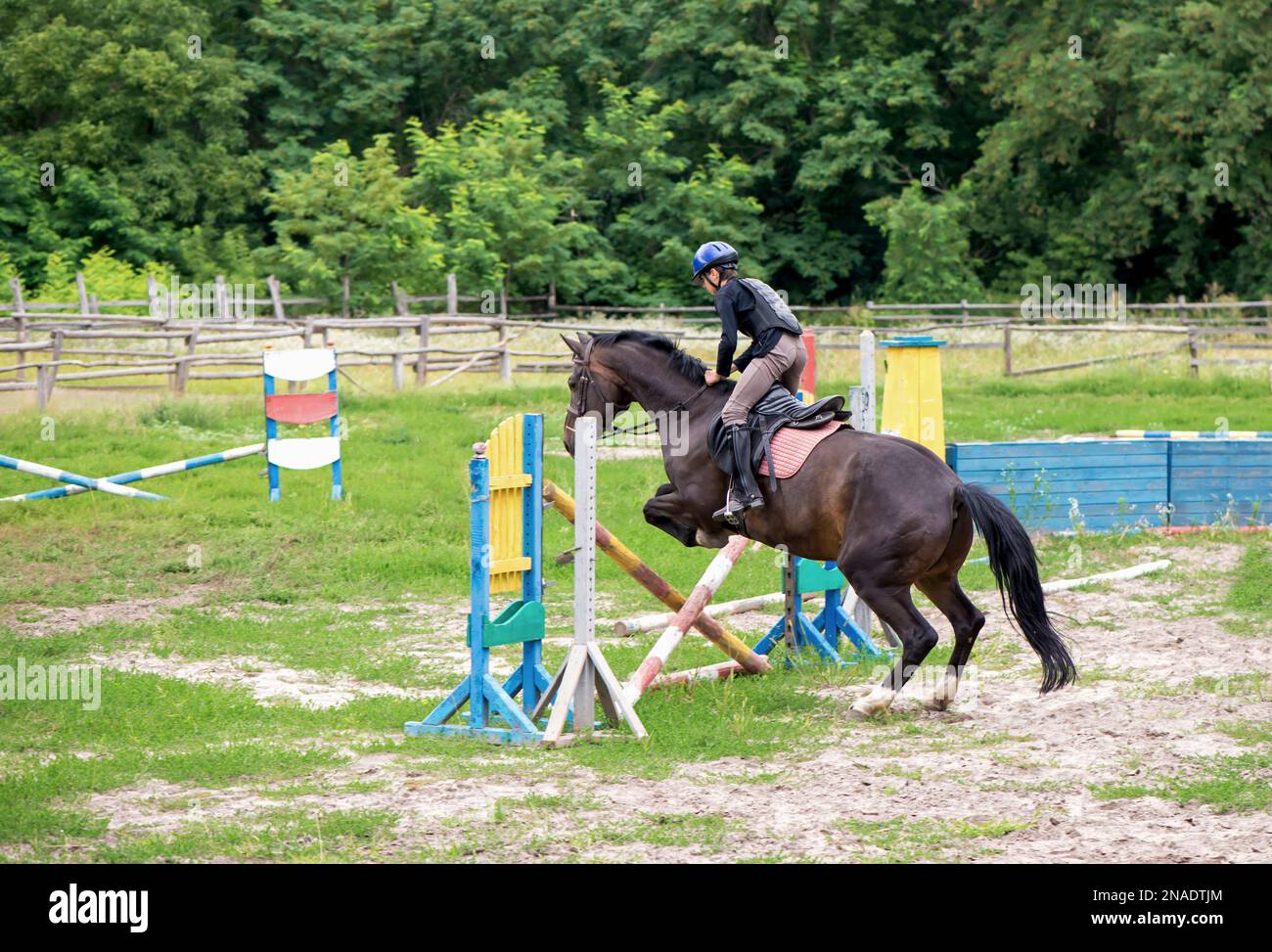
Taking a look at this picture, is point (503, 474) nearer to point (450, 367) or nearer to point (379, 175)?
point (450, 367)

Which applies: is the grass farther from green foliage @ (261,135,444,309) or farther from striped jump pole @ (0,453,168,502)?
green foliage @ (261,135,444,309)

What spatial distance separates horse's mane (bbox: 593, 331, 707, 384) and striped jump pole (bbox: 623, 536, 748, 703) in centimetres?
104

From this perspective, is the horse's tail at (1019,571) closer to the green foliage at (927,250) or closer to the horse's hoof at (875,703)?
the horse's hoof at (875,703)

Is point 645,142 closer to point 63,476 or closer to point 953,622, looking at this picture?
point 63,476

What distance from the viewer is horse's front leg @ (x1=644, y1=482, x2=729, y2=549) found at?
28.8ft

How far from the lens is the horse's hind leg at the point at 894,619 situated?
803 centimetres

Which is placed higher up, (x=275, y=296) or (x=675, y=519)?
(x=275, y=296)

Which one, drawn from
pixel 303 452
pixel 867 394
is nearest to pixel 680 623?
pixel 867 394

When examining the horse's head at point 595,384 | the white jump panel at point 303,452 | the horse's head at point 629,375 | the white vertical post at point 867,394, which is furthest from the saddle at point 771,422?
the white jump panel at point 303,452

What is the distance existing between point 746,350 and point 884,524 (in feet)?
4.19

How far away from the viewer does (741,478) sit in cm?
834

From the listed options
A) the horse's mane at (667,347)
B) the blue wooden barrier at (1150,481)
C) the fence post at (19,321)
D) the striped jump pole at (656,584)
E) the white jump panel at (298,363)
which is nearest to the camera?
the striped jump pole at (656,584)

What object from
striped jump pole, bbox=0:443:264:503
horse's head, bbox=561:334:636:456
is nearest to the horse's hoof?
horse's head, bbox=561:334:636:456

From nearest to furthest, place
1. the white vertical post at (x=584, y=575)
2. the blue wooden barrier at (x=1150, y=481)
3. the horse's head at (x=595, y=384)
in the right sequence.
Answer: the white vertical post at (x=584, y=575) → the horse's head at (x=595, y=384) → the blue wooden barrier at (x=1150, y=481)
